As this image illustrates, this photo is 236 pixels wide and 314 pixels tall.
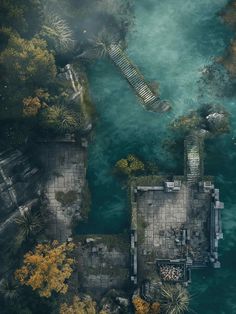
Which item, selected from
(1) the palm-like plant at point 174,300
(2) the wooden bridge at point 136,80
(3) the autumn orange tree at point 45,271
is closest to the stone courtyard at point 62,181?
(3) the autumn orange tree at point 45,271

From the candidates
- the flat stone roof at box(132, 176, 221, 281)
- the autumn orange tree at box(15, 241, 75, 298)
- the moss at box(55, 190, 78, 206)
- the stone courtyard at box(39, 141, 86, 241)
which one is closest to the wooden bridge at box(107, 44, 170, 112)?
the flat stone roof at box(132, 176, 221, 281)

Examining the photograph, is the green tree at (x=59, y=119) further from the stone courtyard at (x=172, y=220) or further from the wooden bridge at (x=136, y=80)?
the stone courtyard at (x=172, y=220)

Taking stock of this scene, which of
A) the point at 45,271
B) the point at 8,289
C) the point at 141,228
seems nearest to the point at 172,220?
the point at 141,228

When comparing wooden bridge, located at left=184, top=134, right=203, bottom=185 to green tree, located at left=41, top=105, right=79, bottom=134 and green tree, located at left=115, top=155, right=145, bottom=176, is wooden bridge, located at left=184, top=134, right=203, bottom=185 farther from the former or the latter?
green tree, located at left=41, top=105, right=79, bottom=134

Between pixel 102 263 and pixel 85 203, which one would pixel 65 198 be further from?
pixel 102 263

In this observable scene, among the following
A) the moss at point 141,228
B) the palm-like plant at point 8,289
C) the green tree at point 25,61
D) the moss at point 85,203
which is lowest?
the palm-like plant at point 8,289

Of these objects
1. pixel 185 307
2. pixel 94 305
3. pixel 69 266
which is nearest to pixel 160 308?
pixel 185 307

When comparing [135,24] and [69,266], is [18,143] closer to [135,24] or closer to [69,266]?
[69,266]
